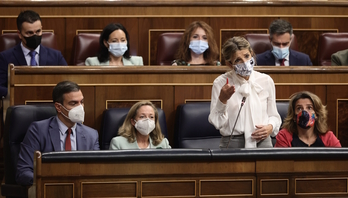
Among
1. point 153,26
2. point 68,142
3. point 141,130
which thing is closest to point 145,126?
point 141,130

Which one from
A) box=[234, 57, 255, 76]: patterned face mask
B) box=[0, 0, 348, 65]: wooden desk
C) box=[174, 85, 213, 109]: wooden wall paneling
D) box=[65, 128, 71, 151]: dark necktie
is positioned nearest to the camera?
box=[234, 57, 255, 76]: patterned face mask

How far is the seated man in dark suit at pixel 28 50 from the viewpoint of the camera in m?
2.25

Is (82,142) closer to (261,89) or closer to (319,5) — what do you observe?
(261,89)

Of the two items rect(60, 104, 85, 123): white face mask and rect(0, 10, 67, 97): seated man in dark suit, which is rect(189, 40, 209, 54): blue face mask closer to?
rect(0, 10, 67, 97): seated man in dark suit

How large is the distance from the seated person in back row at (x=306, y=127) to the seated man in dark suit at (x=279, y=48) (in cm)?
61

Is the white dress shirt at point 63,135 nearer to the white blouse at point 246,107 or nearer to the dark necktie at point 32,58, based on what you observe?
the white blouse at point 246,107

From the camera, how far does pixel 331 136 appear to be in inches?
67.4

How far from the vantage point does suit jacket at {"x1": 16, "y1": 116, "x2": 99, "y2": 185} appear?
158 cm

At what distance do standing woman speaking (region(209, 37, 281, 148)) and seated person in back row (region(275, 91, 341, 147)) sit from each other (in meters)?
0.13

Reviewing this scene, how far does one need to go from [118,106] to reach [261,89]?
57cm

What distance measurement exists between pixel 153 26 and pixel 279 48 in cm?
60

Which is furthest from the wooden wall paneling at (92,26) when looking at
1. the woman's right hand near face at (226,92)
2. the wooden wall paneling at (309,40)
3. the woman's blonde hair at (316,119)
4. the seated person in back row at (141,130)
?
the woman's right hand near face at (226,92)

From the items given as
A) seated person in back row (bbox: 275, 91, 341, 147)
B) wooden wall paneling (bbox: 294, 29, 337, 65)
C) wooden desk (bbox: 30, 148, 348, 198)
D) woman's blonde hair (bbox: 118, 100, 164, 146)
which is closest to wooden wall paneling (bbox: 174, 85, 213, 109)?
woman's blonde hair (bbox: 118, 100, 164, 146)

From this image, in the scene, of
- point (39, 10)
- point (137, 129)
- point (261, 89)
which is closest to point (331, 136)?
point (261, 89)
